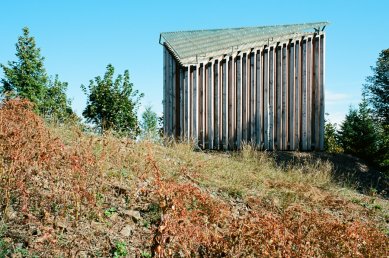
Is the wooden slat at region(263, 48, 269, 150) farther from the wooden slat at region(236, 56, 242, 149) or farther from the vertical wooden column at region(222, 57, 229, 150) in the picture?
the vertical wooden column at region(222, 57, 229, 150)

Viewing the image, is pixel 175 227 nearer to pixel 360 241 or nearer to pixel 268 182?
pixel 360 241

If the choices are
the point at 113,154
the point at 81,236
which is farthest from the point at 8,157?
the point at 113,154

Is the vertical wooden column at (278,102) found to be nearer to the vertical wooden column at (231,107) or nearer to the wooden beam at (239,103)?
the wooden beam at (239,103)

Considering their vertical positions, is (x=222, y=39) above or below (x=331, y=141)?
above

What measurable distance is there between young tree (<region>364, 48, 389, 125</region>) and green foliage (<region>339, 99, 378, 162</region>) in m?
12.5

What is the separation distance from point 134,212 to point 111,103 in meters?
11.1

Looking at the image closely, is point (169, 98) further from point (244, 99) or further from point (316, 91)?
point (316, 91)

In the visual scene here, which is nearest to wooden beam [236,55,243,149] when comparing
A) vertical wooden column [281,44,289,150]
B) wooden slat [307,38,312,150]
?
vertical wooden column [281,44,289,150]

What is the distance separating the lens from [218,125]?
1281 centimetres

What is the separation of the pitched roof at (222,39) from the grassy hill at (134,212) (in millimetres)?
5972

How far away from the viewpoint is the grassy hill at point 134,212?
13.0 feet

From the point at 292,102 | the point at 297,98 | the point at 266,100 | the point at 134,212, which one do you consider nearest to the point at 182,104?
the point at 266,100

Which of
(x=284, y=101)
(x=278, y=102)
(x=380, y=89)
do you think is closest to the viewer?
(x=278, y=102)

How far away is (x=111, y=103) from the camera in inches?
612
